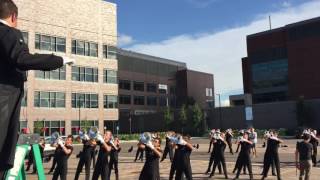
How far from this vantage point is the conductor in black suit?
252cm

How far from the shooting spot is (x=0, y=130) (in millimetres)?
2490

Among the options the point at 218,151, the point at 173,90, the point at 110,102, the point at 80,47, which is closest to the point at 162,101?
the point at 173,90

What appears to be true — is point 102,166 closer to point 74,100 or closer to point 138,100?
point 74,100

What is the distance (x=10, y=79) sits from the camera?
102 inches

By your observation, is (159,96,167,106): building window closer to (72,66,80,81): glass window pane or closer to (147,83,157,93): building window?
(147,83,157,93): building window

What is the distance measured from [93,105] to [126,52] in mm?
35331

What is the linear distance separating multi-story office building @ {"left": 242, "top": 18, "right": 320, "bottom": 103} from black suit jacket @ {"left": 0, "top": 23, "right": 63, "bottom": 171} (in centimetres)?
8205

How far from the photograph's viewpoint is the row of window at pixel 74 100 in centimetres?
6200

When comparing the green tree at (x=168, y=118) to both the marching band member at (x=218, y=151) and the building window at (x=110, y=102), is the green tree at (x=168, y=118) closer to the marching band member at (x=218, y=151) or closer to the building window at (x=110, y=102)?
the building window at (x=110, y=102)

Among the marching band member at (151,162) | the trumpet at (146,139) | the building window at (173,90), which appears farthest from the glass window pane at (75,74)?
the marching band member at (151,162)

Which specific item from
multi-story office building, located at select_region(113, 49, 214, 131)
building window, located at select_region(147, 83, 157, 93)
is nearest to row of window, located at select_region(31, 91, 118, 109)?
multi-story office building, located at select_region(113, 49, 214, 131)

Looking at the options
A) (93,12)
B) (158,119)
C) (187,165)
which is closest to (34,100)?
(93,12)

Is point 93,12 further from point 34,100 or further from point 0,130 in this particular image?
point 0,130

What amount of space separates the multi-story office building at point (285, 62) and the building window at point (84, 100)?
3631cm
